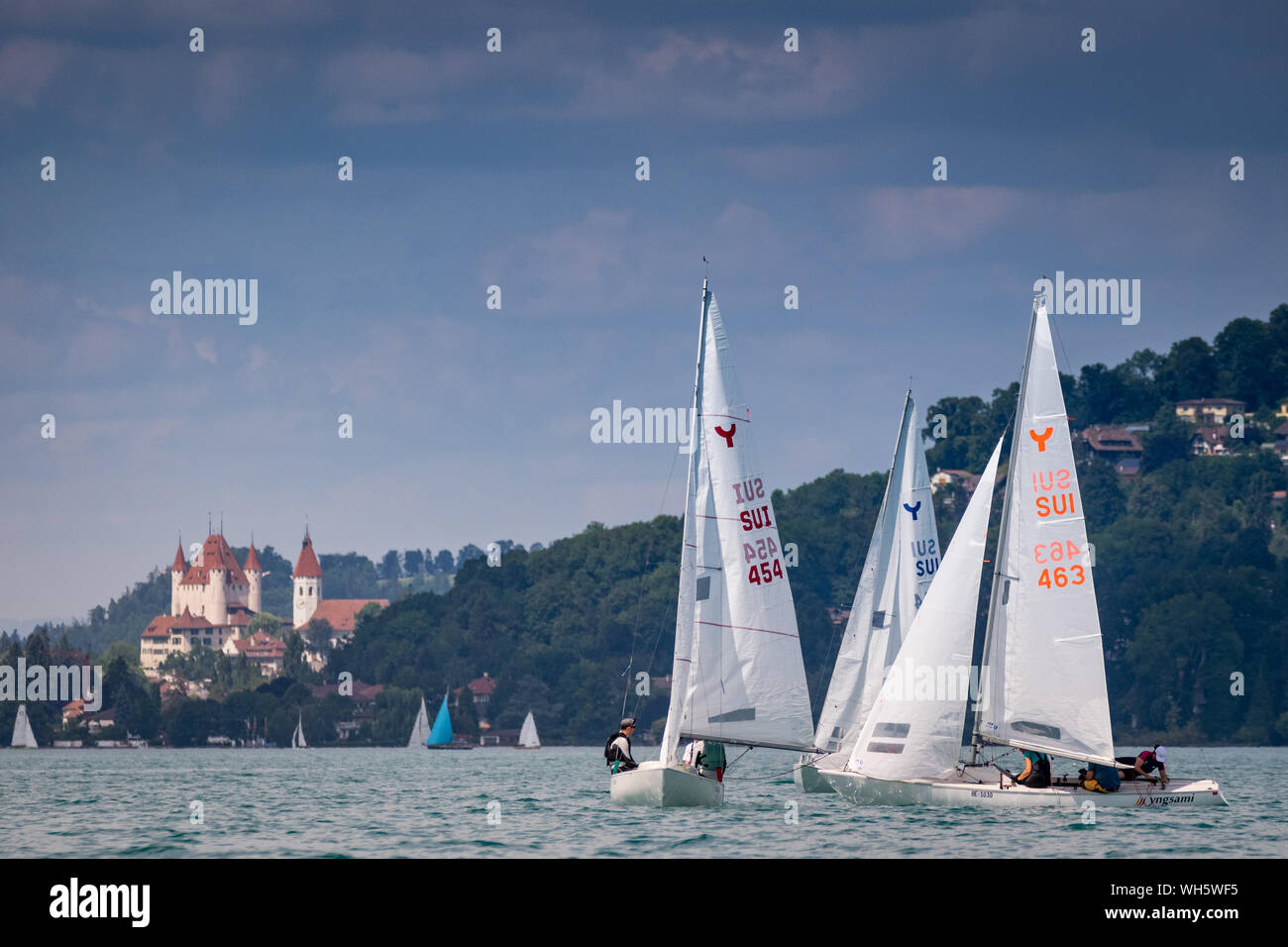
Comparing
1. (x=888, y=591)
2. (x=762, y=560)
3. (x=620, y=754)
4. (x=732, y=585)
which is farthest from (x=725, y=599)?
(x=888, y=591)

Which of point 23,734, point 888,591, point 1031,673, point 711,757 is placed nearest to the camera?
point 1031,673

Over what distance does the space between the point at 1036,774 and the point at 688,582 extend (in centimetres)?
750

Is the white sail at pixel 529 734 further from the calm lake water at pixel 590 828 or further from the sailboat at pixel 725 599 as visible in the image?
the sailboat at pixel 725 599

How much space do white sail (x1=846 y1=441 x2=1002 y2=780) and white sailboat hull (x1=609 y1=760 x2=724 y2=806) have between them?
2.89 m

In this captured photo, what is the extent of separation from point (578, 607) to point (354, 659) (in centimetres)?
2327

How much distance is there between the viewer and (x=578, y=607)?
179875 millimetres

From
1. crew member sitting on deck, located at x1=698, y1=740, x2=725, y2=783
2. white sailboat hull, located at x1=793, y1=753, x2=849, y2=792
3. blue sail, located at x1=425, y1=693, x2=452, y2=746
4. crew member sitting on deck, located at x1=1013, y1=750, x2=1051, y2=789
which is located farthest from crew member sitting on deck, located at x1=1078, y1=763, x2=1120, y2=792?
blue sail, located at x1=425, y1=693, x2=452, y2=746

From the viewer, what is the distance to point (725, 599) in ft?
113

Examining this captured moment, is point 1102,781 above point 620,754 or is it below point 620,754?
below

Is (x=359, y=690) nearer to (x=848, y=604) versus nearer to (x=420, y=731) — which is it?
(x=420, y=731)

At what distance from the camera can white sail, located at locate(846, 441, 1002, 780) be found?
108ft

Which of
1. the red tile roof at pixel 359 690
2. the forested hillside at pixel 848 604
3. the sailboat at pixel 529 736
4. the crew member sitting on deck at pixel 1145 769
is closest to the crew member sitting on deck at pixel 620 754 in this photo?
the crew member sitting on deck at pixel 1145 769
